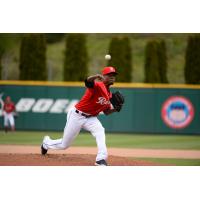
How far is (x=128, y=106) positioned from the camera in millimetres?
18250

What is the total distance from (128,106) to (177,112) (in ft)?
5.18

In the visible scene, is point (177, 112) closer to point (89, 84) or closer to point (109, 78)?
point (109, 78)

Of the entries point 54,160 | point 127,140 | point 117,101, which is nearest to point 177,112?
point 127,140

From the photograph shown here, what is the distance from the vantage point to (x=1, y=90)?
1844 cm

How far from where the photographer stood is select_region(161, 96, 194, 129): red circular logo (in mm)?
18281

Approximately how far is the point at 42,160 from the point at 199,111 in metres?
10.4

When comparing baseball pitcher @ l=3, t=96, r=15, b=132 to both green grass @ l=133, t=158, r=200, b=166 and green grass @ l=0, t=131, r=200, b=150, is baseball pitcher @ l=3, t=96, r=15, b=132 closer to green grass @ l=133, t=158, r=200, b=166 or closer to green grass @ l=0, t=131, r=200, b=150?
green grass @ l=0, t=131, r=200, b=150

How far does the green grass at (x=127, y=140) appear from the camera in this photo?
14.0 meters

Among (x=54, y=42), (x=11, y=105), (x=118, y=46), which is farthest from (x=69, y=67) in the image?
(x=54, y=42)

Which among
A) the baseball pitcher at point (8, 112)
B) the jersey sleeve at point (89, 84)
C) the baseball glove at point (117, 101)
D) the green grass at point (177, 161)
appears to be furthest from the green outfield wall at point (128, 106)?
the jersey sleeve at point (89, 84)

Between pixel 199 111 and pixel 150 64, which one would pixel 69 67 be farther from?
pixel 199 111

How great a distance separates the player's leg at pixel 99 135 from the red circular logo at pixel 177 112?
979cm

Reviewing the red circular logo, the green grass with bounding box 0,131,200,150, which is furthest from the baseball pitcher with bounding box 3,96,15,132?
the red circular logo

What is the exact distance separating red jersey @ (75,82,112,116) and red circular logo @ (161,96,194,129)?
9758 mm
